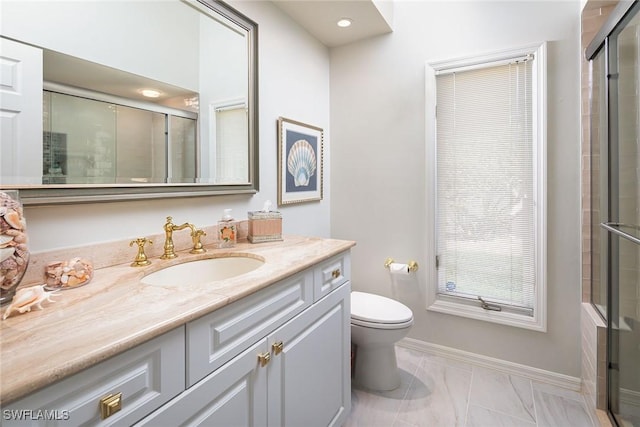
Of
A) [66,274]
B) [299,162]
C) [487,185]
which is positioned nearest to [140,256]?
[66,274]

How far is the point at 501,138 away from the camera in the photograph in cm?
203

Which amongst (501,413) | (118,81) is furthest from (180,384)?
(501,413)

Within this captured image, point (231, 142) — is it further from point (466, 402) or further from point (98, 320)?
point (466, 402)

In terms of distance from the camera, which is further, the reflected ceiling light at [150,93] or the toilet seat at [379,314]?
the toilet seat at [379,314]

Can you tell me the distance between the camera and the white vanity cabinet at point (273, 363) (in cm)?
81

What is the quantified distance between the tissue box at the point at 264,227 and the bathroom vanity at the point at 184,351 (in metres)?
0.20

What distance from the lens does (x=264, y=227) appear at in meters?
1.69

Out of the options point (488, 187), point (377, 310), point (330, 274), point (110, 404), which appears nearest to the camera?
point (110, 404)

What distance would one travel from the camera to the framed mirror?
0.97 meters

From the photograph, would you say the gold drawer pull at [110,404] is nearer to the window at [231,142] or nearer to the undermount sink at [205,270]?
the undermount sink at [205,270]

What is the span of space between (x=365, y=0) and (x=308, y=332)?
1883 mm

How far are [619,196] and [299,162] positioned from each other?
5.62 feet

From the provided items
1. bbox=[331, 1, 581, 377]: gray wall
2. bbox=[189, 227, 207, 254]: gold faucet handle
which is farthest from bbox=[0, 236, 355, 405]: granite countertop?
bbox=[331, 1, 581, 377]: gray wall

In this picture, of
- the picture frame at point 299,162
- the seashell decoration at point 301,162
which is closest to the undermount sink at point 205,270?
the picture frame at point 299,162
